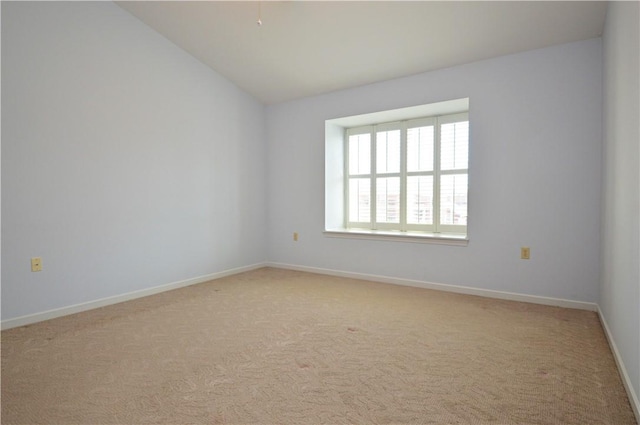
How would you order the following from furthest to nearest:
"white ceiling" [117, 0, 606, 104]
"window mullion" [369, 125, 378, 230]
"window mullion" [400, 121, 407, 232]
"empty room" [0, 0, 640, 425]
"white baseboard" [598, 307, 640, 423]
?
"window mullion" [369, 125, 378, 230] → "window mullion" [400, 121, 407, 232] → "white ceiling" [117, 0, 606, 104] → "empty room" [0, 0, 640, 425] → "white baseboard" [598, 307, 640, 423]

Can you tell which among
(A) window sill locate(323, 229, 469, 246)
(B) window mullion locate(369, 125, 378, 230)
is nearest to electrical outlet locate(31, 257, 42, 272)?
(A) window sill locate(323, 229, 469, 246)

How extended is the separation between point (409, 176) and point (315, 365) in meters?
2.91

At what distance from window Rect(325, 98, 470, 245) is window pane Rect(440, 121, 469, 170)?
1cm

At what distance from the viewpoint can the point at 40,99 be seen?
2.97m

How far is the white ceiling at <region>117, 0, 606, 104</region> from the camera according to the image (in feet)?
9.74

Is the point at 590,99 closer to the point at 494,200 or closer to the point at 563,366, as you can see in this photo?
the point at 494,200

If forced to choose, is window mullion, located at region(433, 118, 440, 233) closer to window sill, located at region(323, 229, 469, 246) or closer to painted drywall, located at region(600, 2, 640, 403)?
window sill, located at region(323, 229, 469, 246)

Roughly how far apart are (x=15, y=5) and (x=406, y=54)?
10.7ft

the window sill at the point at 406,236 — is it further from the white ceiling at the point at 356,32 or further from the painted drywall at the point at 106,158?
the white ceiling at the point at 356,32

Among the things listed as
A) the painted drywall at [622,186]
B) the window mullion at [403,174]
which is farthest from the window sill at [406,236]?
the painted drywall at [622,186]

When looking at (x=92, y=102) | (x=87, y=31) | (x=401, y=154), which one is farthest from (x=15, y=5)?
(x=401, y=154)

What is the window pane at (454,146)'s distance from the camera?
4072 millimetres

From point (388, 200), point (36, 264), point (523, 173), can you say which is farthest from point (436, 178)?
point (36, 264)

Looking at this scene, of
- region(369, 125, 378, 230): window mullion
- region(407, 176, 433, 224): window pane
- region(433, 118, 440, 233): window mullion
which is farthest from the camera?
region(369, 125, 378, 230): window mullion
